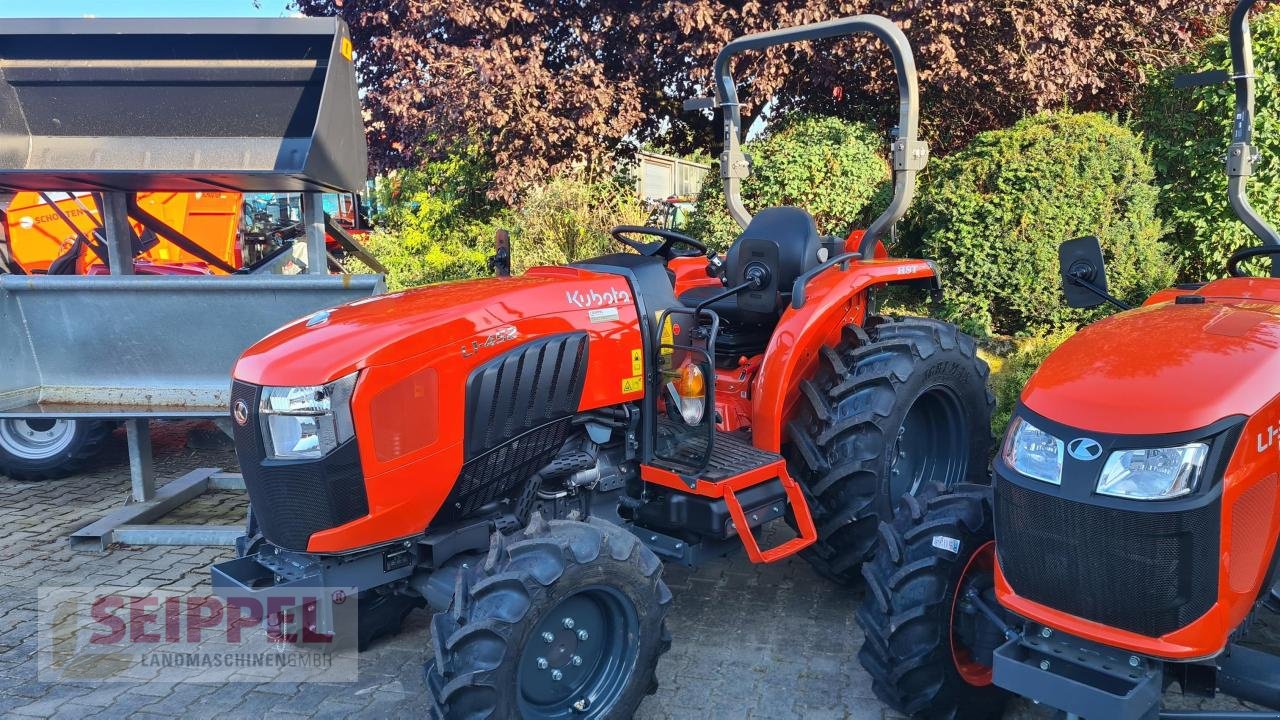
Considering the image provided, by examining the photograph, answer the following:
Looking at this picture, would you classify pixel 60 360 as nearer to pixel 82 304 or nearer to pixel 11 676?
pixel 82 304

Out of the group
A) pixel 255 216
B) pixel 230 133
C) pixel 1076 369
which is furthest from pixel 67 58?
pixel 255 216

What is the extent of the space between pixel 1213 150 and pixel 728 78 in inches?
152

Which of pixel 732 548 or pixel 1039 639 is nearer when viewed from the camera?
pixel 1039 639

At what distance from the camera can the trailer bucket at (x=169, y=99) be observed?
4.69 m

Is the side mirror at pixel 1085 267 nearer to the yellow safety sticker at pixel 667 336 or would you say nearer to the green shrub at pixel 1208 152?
the yellow safety sticker at pixel 667 336

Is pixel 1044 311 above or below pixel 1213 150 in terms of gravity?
below

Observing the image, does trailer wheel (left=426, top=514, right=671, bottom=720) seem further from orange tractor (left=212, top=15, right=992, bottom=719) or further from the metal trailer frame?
the metal trailer frame

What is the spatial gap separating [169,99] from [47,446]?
7.40 ft

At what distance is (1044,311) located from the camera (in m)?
6.00

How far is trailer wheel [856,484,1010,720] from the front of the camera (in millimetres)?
2518

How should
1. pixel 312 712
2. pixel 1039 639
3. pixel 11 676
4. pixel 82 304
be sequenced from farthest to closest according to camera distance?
pixel 82 304
pixel 11 676
pixel 312 712
pixel 1039 639

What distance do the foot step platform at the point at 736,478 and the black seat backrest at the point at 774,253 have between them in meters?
0.62

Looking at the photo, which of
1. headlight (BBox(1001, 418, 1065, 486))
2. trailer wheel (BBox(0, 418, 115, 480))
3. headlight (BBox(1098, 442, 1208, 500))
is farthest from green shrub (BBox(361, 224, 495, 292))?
headlight (BBox(1098, 442, 1208, 500))

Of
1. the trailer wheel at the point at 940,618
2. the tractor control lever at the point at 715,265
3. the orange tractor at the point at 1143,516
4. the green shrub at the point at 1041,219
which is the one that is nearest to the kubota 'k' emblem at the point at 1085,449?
the orange tractor at the point at 1143,516
